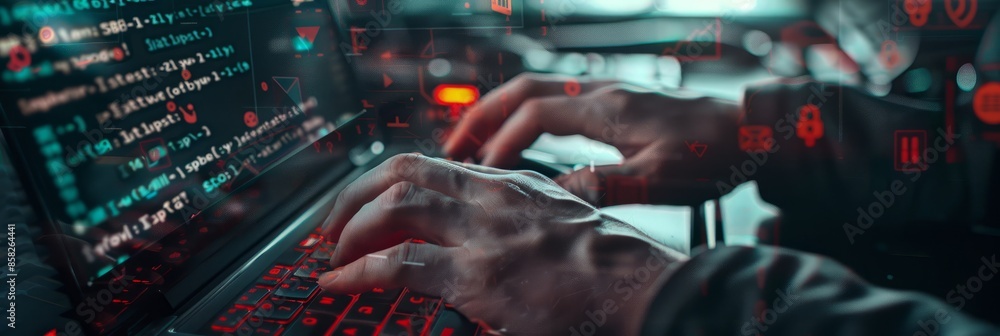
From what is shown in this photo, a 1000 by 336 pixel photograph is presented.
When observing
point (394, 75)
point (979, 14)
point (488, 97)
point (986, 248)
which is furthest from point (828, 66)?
point (394, 75)

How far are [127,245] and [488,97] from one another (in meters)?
0.39

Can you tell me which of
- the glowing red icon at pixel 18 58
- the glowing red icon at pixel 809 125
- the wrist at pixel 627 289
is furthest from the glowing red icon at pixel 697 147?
the glowing red icon at pixel 18 58

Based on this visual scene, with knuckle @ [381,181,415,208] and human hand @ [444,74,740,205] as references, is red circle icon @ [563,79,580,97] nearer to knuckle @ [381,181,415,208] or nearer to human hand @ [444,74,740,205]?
human hand @ [444,74,740,205]

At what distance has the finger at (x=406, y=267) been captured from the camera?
0.56 metres

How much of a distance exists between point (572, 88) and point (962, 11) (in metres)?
0.40

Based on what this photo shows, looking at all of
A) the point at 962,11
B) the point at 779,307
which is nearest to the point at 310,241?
the point at 779,307

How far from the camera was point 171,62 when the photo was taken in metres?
0.59

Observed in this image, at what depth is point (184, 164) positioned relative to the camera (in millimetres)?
604

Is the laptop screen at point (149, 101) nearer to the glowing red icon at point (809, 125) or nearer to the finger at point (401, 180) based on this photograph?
the finger at point (401, 180)

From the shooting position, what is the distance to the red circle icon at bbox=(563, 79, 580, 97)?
0.76 metres

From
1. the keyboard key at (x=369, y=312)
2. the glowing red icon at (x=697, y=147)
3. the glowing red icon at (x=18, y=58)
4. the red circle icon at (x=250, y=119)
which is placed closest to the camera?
the glowing red icon at (x=18, y=58)

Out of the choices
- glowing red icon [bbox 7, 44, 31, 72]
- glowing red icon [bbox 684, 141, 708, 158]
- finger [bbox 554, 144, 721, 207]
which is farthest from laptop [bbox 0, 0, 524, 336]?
glowing red icon [bbox 684, 141, 708, 158]

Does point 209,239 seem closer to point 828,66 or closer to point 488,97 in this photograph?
point 488,97

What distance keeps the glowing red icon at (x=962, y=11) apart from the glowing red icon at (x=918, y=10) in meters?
0.02
